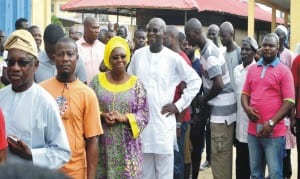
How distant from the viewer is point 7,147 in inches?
112

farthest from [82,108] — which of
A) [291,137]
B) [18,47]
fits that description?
[291,137]

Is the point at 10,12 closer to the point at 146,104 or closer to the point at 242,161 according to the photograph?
the point at 242,161

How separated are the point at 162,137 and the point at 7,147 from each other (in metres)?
2.85

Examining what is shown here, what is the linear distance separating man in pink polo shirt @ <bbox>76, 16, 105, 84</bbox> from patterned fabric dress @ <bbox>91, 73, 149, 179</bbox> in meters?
1.89

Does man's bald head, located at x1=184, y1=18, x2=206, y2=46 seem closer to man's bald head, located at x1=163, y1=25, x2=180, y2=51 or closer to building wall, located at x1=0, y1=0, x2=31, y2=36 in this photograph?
man's bald head, located at x1=163, y1=25, x2=180, y2=51

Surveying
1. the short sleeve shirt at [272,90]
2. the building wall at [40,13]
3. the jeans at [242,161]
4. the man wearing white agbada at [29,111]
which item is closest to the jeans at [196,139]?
the jeans at [242,161]

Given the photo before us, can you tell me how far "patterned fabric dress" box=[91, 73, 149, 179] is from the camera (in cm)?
473

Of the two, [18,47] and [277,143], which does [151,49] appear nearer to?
[277,143]

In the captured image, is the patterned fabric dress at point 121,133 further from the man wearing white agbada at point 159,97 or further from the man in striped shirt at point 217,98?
the man in striped shirt at point 217,98

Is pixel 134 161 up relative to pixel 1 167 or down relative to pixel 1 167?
down

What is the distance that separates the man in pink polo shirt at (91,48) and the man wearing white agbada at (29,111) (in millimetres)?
3455

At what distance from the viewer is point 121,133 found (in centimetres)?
475

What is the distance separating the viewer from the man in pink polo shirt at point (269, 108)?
5.82 m

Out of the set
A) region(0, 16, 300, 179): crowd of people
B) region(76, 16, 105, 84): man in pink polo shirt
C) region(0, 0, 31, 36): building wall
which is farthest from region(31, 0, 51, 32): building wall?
region(76, 16, 105, 84): man in pink polo shirt
